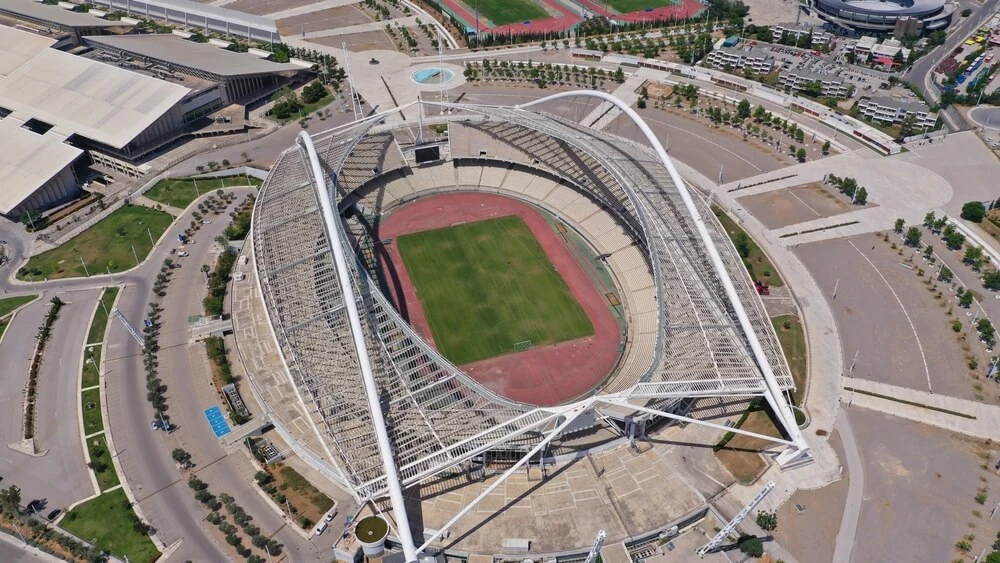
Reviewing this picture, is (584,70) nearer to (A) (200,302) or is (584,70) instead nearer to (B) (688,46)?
(B) (688,46)

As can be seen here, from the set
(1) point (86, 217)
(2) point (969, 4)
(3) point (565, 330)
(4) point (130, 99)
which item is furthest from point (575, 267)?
(2) point (969, 4)

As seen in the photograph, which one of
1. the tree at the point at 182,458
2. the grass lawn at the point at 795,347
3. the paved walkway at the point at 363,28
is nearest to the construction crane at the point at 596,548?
the grass lawn at the point at 795,347

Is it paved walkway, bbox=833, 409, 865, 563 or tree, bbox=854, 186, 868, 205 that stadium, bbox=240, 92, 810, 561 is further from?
tree, bbox=854, 186, 868, 205

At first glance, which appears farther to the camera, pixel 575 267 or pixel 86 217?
pixel 86 217

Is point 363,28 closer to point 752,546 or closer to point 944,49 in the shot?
point 944,49

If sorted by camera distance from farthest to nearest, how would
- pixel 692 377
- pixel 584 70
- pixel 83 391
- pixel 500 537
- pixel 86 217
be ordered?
pixel 584 70, pixel 86 217, pixel 83 391, pixel 692 377, pixel 500 537

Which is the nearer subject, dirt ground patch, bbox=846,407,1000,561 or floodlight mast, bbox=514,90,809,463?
dirt ground patch, bbox=846,407,1000,561

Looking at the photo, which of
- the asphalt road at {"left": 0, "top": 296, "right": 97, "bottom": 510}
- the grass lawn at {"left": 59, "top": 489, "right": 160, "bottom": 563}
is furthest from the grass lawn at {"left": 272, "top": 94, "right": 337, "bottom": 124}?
the grass lawn at {"left": 59, "top": 489, "right": 160, "bottom": 563}
